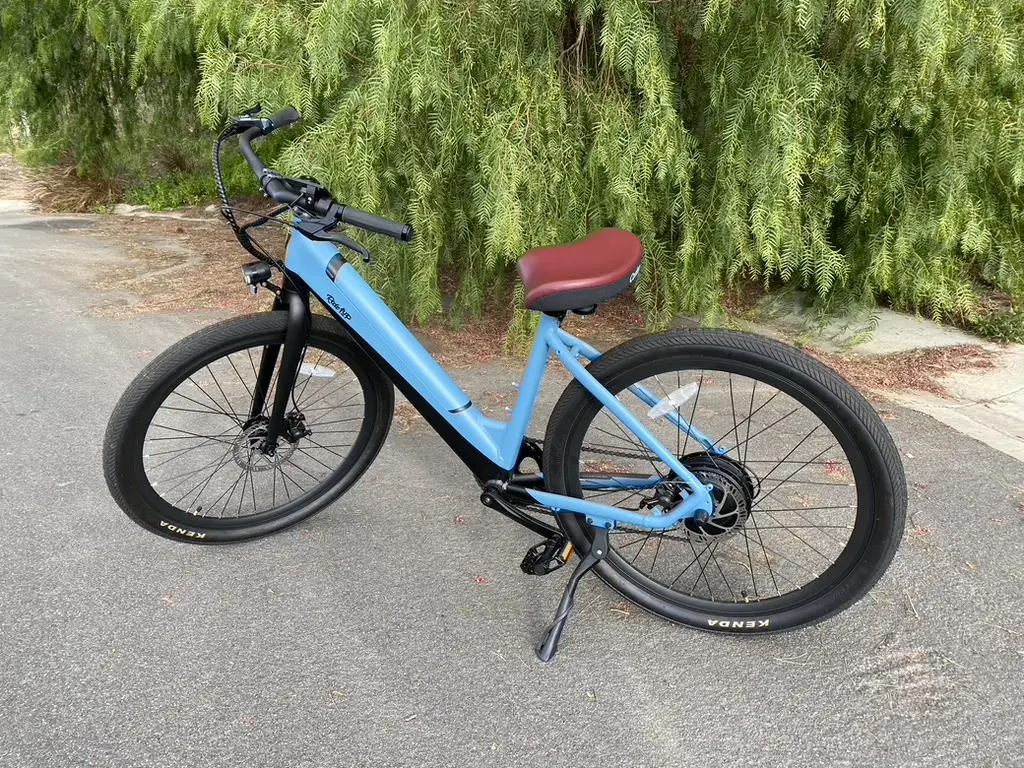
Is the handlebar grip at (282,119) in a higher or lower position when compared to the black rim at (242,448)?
higher

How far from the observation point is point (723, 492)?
201 centimetres

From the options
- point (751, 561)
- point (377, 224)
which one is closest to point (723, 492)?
point (751, 561)

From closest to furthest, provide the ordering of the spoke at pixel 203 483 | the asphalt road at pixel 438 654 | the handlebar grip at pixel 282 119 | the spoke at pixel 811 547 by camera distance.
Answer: the asphalt road at pixel 438 654 < the handlebar grip at pixel 282 119 < the spoke at pixel 811 547 < the spoke at pixel 203 483

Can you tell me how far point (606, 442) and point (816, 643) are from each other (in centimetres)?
126

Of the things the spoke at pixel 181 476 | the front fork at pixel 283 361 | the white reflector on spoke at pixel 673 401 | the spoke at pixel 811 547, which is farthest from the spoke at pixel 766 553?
the spoke at pixel 181 476

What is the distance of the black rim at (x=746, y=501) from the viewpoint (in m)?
1.92

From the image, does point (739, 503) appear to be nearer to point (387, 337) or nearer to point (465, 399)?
point (465, 399)

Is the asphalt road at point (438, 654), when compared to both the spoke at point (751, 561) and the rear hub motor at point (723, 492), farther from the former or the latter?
the rear hub motor at point (723, 492)

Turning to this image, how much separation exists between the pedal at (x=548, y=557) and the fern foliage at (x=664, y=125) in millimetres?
1704

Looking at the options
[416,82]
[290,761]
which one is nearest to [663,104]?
[416,82]

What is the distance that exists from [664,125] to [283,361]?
2.15m

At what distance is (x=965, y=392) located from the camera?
3.63m

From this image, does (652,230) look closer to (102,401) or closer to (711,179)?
(711,179)

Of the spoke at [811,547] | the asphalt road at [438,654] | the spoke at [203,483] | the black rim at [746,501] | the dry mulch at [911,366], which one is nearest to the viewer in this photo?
the asphalt road at [438,654]
